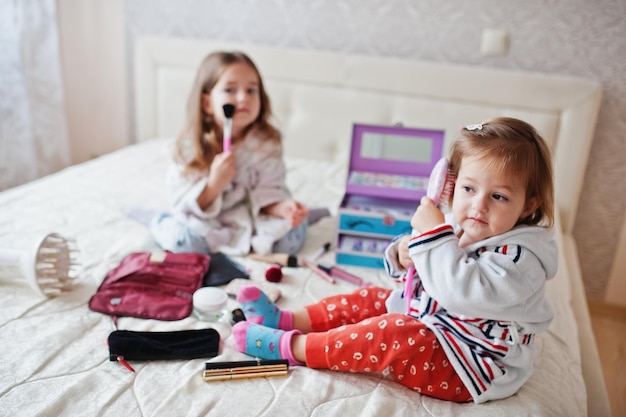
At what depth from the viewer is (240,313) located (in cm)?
117

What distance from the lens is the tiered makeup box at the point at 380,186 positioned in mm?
1502

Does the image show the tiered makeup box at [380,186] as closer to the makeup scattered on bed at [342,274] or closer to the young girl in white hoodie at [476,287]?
the makeup scattered on bed at [342,274]

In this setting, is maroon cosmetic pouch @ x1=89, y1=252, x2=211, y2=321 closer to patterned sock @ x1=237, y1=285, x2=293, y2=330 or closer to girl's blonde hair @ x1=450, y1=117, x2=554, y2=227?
patterned sock @ x1=237, y1=285, x2=293, y2=330

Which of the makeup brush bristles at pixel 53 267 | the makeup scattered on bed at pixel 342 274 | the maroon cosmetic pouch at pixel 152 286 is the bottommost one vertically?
the makeup scattered on bed at pixel 342 274

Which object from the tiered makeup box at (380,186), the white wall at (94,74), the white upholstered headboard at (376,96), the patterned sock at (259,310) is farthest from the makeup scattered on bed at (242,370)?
the white wall at (94,74)

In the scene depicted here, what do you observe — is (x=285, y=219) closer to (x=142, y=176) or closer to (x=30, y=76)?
(x=142, y=176)

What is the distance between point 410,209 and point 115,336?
85 cm

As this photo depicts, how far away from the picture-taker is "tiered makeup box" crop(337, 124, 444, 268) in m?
1.50

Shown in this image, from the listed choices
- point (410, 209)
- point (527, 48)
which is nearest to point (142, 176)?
point (410, 209)

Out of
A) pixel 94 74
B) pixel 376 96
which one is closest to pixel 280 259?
pixel 376 96

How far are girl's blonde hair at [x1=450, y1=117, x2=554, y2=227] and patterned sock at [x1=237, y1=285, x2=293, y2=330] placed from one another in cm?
47

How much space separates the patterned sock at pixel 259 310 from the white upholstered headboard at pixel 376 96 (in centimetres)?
115

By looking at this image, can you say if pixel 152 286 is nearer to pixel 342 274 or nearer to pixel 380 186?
pixel 342 274

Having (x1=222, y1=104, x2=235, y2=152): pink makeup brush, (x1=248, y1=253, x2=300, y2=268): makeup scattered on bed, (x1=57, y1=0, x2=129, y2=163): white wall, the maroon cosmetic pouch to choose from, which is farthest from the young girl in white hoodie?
(x1=57, y1=0, x2=129, y2=163): white wall
